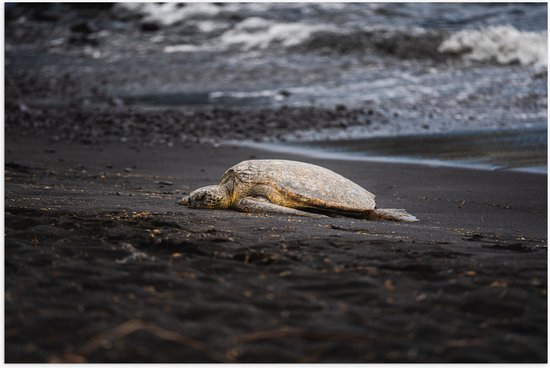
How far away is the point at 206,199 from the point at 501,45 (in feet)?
47.1

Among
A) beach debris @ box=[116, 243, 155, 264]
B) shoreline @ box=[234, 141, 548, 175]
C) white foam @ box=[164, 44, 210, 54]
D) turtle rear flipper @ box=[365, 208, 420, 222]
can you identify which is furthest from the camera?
white foam @ box=[164, 44, 210, 54]

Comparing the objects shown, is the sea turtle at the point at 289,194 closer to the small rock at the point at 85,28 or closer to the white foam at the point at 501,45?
the white foam at the point at 501,45

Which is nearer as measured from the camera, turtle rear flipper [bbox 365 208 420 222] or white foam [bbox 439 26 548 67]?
turtle rear flipper [bbox 365 208 420 222]

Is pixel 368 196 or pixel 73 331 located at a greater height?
pixel 73 331

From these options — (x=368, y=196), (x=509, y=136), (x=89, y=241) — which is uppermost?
(x=89, y=241)

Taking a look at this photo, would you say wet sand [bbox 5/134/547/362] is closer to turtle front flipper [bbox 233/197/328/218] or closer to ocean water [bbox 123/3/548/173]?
turtle front flipper [bbox 233/197/328/218]

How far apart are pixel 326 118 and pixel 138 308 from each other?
9329mm

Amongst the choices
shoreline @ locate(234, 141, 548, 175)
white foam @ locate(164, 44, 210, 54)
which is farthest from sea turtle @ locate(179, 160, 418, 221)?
white foam @ locate(164, 44, 210, 54)

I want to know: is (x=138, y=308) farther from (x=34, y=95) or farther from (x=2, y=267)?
(x=34, y=95)

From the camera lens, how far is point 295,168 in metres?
5.19

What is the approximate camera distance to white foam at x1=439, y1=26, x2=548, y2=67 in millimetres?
16219

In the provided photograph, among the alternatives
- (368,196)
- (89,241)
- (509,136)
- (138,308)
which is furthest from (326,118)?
(138,308)

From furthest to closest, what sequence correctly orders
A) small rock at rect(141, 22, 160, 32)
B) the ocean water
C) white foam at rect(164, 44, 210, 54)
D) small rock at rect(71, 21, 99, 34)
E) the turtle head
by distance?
small rock at rect(71, 21, 99, 34), small rock at rect(141, 22, 160, 32), white foam at rect(164, 44, 210, 54), the ocean water, the turtle head

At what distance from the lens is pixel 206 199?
4984 mm
